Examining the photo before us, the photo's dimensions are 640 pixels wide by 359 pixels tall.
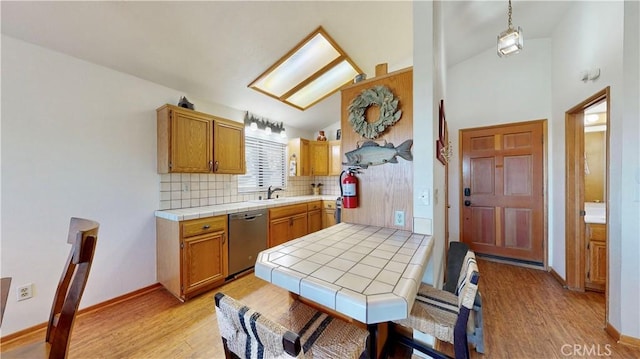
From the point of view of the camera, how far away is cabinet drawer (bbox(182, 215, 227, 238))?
2219 mm

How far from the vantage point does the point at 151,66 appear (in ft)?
7.31

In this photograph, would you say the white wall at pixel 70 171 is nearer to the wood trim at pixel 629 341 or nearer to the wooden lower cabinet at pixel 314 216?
the wooden lower cabinet at pixel 314 216

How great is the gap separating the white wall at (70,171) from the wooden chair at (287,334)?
214cm

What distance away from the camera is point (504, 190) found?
10.7ft

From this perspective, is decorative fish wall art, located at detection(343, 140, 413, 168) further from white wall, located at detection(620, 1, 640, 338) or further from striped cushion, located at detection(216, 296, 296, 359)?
white wall, located at detection(620, 1, 640, 338)

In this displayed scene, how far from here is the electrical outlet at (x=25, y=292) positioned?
1.73 metres

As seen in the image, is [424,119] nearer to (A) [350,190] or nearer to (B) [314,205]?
(A) [350,190]

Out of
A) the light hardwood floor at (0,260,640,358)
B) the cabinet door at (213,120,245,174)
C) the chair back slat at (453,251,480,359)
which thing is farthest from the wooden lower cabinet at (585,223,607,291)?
the cabinet door at (213,120,245,174)

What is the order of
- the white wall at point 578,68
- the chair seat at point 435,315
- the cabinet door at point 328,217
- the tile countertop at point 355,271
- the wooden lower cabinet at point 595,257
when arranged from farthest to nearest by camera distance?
the cabinet door at point 328,217 < the wooden lower cabinet at point 595,257 < the white wall at point 578,68 < the chair seat at point 435,315 < the tile countertop at point 355,271

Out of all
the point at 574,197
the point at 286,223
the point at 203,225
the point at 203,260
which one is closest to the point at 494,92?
the point at 574,197

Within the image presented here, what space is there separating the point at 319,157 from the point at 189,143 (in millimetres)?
2342

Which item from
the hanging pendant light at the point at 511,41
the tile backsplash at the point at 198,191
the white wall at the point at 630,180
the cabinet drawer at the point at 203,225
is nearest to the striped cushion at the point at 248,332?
the cabinet drawer at the point at 203,225

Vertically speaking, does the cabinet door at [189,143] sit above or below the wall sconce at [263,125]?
below

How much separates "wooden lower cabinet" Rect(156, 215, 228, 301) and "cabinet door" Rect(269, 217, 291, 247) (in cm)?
67
